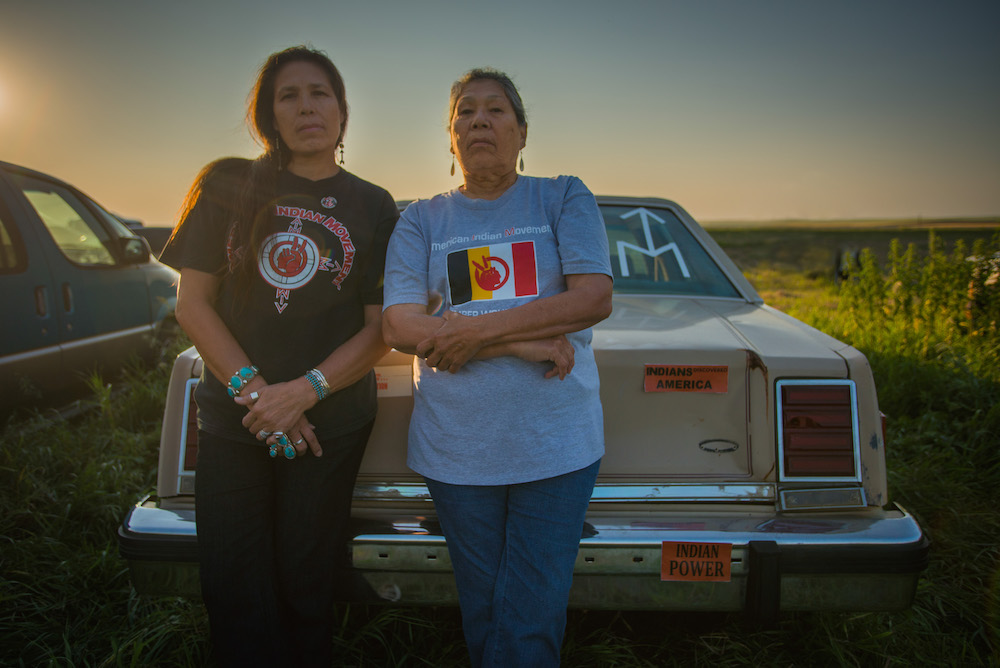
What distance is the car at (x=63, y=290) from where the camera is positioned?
3344 mm

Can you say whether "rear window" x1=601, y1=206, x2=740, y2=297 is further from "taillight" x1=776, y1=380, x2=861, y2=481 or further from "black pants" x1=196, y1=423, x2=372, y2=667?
"black pants" x1=196, y1=423, x2=372, y2=667

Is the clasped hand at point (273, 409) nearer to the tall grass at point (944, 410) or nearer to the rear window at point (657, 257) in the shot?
the rear window at point (657, 257)

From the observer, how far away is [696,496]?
5.98 feet

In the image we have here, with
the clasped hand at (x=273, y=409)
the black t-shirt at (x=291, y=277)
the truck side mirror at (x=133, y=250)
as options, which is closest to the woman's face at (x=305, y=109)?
the black t-shirt at (x=291, y=277)

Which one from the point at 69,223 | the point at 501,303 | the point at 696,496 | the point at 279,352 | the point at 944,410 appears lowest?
the point at 944,410

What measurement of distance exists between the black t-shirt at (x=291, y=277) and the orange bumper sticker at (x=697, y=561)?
3.10ft

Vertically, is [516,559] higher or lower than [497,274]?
lower

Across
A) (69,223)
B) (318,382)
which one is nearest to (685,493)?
(318,382)

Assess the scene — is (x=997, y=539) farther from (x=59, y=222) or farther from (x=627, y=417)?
(x=59, y=222)

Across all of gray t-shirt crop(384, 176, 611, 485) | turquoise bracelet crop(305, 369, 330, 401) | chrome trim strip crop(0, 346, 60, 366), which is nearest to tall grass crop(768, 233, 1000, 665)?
gray t-shirt crop(384, 176, 611, 485)

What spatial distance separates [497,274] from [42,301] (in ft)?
10.6

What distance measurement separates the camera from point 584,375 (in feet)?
5.20

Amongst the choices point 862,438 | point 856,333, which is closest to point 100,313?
point 862,438

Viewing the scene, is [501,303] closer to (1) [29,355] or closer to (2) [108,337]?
(1) [29,355]
